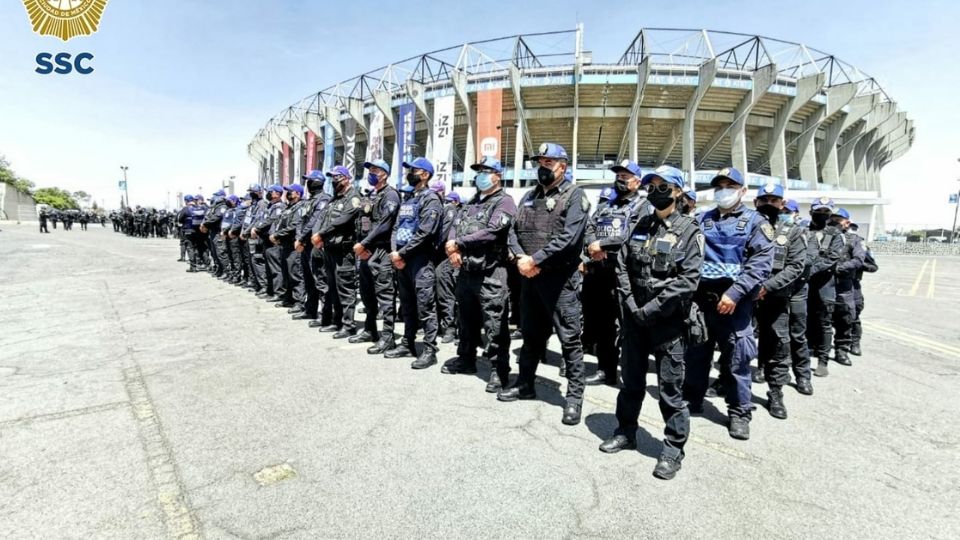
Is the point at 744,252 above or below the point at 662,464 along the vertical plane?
above

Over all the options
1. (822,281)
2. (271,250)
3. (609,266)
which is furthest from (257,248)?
(822,281)

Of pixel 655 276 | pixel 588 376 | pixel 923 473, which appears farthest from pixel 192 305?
pixel 923 473

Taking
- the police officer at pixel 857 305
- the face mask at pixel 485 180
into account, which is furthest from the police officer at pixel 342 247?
the police officer at pixel 857 305

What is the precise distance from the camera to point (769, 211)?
4.02 meters

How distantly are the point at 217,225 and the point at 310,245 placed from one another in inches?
258

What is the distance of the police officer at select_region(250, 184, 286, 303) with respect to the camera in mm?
8180

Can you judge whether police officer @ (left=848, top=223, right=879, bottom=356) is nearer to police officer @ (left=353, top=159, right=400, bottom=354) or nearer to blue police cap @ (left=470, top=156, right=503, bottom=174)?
blue police cap @ (left=470, top=156, right=503, bottom=174)

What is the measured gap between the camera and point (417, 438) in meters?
3.11

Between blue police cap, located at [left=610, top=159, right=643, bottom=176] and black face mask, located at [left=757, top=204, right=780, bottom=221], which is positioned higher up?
blue police cap, located at [left=610, top=159, right=643, bottom=176]

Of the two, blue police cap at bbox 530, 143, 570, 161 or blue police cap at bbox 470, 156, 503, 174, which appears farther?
blue police cap at bbox 470, 156, 503, 174

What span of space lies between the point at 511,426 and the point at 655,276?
5.04 feet

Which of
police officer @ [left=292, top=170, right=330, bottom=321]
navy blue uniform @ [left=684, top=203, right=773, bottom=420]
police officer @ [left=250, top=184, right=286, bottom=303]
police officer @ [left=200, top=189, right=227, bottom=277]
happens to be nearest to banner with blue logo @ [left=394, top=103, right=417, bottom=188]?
police officer @ [left=200, top=189, right=227, bottom=277]

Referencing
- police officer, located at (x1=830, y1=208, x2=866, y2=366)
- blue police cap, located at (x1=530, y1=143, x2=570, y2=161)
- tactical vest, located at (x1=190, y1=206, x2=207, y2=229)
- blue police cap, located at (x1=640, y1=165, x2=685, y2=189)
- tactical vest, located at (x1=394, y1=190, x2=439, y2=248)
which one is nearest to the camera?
blue police cap, located at (x1=640, y1=165, x2=685, y2=189)

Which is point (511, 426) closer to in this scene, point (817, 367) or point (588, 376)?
point (588, 376)
